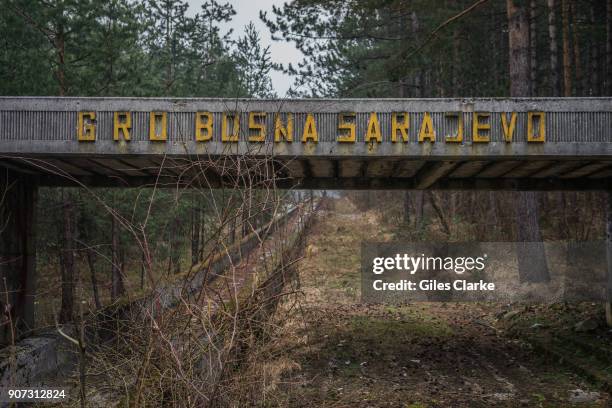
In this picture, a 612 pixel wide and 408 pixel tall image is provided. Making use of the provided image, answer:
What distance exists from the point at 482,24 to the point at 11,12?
18.9 metres

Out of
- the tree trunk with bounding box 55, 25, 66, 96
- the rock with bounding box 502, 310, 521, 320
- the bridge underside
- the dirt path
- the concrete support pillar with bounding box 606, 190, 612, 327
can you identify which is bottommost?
the dirt path

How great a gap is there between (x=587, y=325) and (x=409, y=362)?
3.73m

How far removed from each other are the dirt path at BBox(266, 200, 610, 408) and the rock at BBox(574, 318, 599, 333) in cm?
105

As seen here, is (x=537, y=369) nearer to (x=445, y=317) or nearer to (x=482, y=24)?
(x=445, y=317)

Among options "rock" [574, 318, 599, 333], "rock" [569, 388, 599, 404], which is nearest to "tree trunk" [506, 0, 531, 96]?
"rock" [574, 318, 599, 333]

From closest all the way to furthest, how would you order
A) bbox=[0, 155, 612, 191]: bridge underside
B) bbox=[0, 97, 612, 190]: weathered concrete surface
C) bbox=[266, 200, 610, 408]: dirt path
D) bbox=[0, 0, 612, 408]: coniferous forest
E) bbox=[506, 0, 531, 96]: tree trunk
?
bbox=[0, 0, 612, 408]: coniferous forest, bbox=[266, 200, 610, 408]: dirt path, bbox=[0, 97, 612, 190]: weathered concrete surface, bbox=[0, 155, 612, 191]: bridge underside, bbox=[506, 0, 531, 96]: tree trunk

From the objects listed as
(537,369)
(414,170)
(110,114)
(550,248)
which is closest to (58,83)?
(110,114)

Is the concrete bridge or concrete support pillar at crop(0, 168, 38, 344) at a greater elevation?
the concrete bridge

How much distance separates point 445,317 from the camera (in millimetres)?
14695

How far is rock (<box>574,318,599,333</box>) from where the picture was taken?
11250mm

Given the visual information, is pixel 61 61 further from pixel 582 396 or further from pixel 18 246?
pixel 582 396

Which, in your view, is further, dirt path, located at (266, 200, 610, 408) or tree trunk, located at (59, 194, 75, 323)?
tree trunk, located at (59, 194, 75, 323)

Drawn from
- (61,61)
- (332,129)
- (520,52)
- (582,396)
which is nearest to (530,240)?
(520,52)

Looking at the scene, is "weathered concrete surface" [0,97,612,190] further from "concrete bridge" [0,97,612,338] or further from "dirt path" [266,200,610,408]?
"dirt path" [266,200,610,408]
